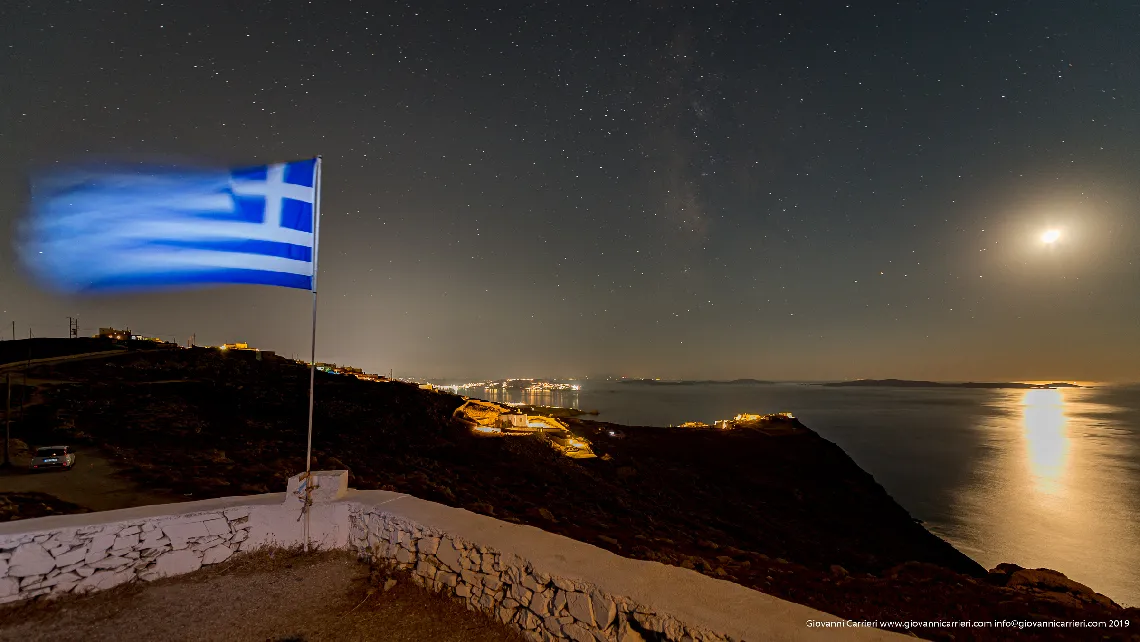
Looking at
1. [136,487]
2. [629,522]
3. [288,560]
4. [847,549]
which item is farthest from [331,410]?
[847,549]

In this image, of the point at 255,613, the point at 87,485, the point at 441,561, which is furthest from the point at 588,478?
the point at 255,613

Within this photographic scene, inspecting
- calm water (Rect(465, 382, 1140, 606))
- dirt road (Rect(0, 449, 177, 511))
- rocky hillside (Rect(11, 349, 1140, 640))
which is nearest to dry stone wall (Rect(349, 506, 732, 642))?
rocky hillside (Rect(11, 349, 1140, 640))

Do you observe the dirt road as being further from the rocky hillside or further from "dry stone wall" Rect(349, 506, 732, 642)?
"dry stone wall" Rect(349, 506, 732, 642)

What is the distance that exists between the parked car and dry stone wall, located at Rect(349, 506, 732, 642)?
44.2 feet

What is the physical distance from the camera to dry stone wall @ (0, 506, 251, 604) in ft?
17.8

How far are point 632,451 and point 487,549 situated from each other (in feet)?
102

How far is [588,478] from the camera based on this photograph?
2386 centimetres

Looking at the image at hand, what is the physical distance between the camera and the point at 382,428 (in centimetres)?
2791

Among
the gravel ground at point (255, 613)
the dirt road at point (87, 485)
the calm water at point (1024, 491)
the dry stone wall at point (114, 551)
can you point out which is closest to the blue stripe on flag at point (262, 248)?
the dry stone wall at point (114, 551)

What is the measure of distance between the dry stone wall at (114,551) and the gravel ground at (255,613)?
151mm

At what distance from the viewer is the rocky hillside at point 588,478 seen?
8633mm

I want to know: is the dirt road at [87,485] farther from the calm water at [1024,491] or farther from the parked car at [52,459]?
the calm water at [1024,491]

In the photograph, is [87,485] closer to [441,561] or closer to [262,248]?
[262,248]

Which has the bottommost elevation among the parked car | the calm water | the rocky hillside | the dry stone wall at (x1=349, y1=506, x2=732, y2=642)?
the calm water
